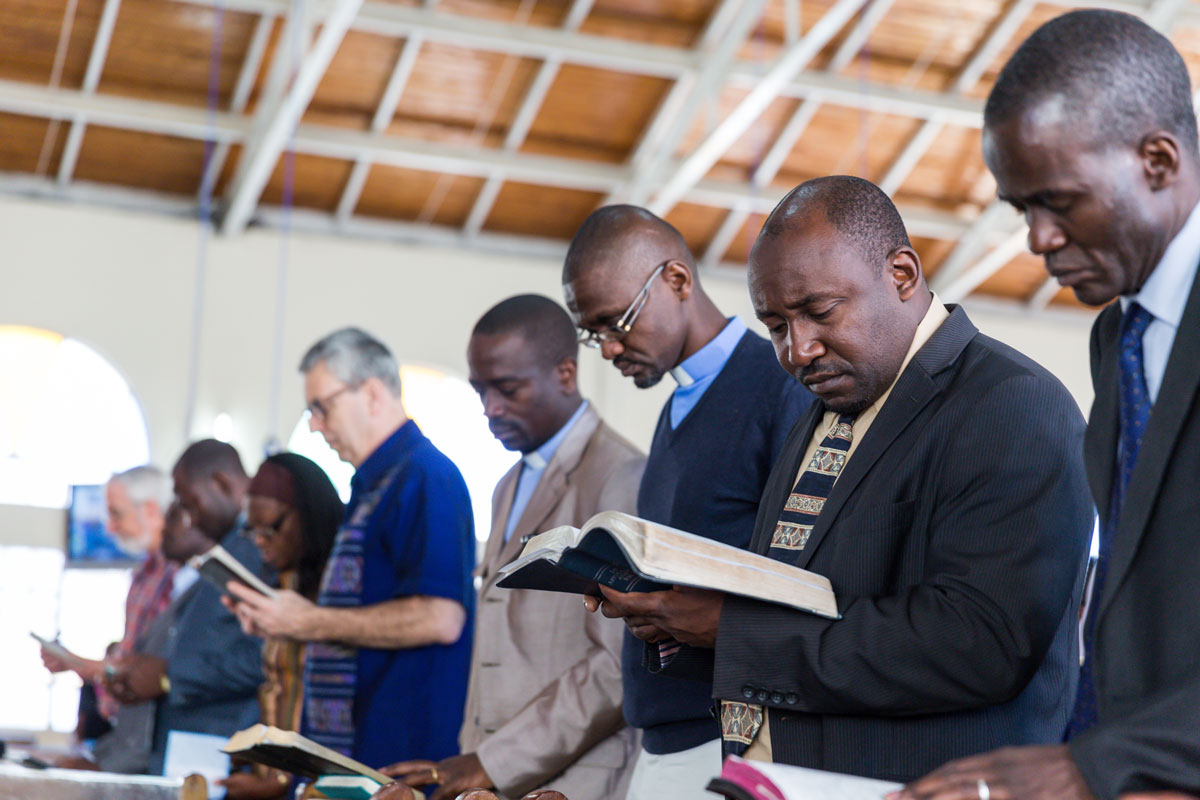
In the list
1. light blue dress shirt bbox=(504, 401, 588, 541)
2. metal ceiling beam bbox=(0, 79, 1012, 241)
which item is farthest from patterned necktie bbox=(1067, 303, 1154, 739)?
metal ceiling beam bbox=(0, 79, 1012, 241)

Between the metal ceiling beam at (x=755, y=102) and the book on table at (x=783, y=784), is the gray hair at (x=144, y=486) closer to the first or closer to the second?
the book on table at (x=783, y=784)

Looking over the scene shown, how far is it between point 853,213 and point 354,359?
6.32 ft

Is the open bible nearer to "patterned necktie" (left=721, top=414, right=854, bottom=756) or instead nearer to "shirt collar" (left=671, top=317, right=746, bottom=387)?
"patterned necktie" (left=721, top=414, right=854, bottom=756)

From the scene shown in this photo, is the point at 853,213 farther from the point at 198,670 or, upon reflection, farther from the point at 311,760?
the point at 198,670

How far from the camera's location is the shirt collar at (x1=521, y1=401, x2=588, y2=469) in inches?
112

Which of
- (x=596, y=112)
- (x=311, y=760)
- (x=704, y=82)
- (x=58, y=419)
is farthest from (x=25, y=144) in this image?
(x=311, y=760)

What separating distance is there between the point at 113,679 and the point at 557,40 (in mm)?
7359

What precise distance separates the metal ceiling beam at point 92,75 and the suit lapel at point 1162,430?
9897 millimetres

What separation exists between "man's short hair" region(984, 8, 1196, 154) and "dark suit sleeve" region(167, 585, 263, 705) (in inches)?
127

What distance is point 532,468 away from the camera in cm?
295

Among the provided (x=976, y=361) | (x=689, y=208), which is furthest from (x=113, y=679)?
(x=689, y=208)

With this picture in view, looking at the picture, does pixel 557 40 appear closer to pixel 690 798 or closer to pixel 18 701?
pixel 18 701

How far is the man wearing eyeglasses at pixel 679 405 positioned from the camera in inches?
84.3

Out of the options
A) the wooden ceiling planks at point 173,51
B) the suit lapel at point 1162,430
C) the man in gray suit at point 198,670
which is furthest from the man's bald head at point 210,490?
the wooden ceiling planks at point 173,51
